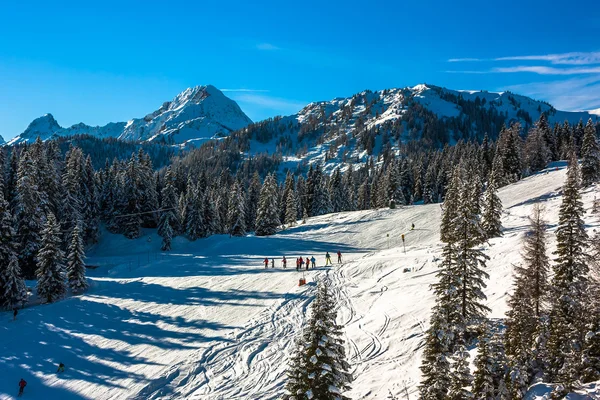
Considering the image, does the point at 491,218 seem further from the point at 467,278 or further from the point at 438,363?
the point at 438,363

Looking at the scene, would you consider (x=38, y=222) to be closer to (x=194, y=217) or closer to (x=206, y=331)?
(x=194, y=217)

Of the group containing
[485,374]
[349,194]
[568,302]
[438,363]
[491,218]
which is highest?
[349,194]

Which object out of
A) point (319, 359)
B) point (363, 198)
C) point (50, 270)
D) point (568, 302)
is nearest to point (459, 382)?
point (319, 359)

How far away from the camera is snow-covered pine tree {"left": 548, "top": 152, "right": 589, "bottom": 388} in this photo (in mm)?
13811

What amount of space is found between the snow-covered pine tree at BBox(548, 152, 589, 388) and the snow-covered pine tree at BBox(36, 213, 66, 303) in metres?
40.3

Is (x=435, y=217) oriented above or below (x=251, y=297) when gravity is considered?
above

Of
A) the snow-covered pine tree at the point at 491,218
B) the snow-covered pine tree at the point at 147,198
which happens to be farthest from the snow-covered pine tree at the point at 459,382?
the snow-covered pine tree at the point at 147,198

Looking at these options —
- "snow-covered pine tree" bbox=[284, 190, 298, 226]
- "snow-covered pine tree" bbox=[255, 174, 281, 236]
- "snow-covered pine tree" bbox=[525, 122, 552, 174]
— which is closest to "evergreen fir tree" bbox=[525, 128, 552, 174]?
"snow-covered pine tree" bbox=[525, 122, 552, 174]

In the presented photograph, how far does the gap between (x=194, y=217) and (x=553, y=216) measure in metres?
51.3

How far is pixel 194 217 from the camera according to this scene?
62844 mm

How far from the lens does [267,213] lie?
62.7 metres

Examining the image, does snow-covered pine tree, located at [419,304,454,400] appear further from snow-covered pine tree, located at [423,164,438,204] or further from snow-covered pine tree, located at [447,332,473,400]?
snow-covered pine tree, located at [423,164,438,204]

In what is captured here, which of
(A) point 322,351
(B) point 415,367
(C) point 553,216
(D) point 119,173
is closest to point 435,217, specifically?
(C) point 553,216

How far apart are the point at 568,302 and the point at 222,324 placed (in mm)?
21373
